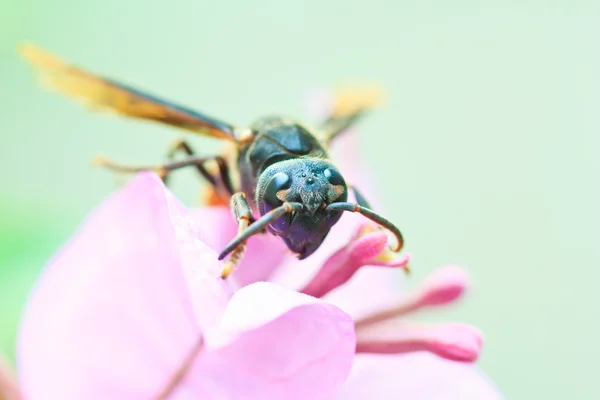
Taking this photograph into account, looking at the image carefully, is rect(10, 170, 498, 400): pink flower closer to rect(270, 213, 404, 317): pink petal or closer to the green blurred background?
rect(270, 213, 404, 317): pink petal

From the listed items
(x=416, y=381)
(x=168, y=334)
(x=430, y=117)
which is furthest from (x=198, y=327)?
(x=430, y=117)

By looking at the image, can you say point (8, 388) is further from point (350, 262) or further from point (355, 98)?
point (355, 98)

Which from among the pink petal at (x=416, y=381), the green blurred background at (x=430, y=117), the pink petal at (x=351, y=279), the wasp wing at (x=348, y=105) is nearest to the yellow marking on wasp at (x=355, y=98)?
the wasp wing at (x=348, y=105)

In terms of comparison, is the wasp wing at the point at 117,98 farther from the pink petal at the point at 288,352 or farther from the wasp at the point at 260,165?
the pink petal at the point at 288,352

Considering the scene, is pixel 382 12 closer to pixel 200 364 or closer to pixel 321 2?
pixel 321 2

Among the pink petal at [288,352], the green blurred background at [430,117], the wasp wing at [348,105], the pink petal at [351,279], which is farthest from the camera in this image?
the green blurred background at [430,117]

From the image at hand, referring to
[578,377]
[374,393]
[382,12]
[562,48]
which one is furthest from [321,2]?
[374,393]
